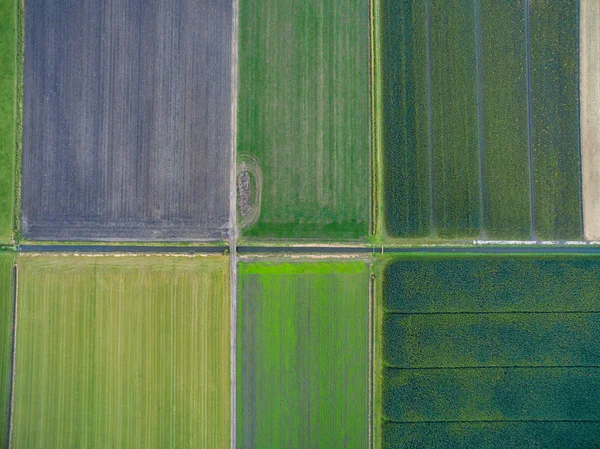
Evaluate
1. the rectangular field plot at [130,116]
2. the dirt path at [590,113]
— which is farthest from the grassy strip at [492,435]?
→ the rectangular field plot at [130,116]

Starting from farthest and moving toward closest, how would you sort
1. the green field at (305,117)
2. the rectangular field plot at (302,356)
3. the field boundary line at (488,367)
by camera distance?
the green field at (305,117) < the field boundary line at (488,367) < the rectangular field plot at (302,356)

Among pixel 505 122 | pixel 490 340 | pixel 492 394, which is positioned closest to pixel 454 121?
pixel 505 122

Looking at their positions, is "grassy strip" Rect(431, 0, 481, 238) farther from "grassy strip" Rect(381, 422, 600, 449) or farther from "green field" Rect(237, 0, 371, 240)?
"grassy strip" Rect(381, 422, 600, 449)

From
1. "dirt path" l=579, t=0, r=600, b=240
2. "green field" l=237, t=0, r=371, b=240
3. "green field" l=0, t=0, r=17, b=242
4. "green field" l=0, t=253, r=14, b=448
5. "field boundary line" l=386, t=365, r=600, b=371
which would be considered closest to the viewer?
"green field" l=0, t=253, r=14, b=448

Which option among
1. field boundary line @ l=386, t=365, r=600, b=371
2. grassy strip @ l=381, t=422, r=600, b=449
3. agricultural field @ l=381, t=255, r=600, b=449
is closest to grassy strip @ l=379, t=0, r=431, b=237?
agricultural field @ l=381, t=255, r=600, b=449

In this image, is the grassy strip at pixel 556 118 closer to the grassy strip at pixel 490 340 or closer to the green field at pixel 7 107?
the grassy strip at pixel 490 340

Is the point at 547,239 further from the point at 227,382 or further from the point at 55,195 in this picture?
the point at 55,195

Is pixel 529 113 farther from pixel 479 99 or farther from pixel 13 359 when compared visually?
pixel 13 359
